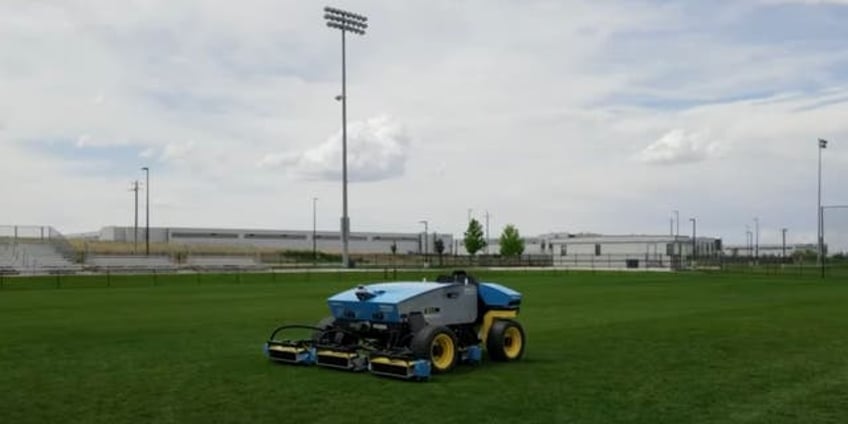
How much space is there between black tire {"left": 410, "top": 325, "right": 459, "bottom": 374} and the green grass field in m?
0.20

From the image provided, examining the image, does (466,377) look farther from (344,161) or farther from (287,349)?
(344,161)

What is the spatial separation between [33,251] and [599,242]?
89.3m

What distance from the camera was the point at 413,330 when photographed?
39.3ft

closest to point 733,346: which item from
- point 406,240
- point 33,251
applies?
point 33,251

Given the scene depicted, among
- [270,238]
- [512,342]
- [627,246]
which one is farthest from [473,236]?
[512,342]

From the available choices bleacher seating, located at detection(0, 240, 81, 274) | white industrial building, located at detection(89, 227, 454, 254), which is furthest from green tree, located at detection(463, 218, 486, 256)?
bleacher seating, located at detection(0, 240, 81, 274)

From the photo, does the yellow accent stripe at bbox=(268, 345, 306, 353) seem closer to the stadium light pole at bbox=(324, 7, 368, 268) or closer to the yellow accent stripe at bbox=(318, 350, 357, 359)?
the yellow accent stripe at bbox=(318, 350, 357, 359)

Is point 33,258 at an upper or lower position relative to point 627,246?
lower

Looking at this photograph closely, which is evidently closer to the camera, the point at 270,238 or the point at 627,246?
the point at 627,246

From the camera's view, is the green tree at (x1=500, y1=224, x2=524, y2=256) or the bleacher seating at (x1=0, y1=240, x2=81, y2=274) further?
the green tree at (x1=500, y1=224, x2=524, y2=256)

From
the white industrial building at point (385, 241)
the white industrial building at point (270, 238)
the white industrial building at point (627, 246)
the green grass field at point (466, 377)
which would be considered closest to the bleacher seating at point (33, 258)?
the green grass field at point (466, 377)

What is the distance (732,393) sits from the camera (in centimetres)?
1041

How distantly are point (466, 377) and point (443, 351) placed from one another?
53 centimetres

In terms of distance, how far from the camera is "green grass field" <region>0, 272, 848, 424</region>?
9.25 m
